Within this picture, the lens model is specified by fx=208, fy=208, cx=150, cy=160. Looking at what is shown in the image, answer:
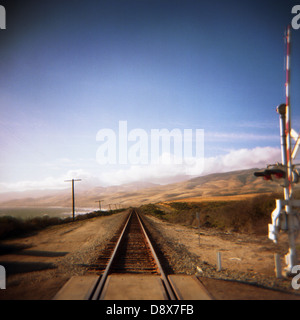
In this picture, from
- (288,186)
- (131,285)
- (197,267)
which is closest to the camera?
(131,285)

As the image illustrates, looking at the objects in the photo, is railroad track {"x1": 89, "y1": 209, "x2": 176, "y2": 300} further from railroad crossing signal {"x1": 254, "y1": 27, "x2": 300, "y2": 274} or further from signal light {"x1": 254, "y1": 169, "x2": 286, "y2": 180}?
signal light {"x1": 254, "y1": 169, "x2": 286, "y2": 180}

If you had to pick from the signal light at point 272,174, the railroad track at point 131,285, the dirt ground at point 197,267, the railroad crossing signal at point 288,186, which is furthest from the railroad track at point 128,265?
the signal light at point 272,174

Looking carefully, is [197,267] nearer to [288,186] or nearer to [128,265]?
[128,265]

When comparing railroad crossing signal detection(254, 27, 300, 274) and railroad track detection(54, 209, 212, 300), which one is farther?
railroad crossing signal detection(254, 27, 300, 274)

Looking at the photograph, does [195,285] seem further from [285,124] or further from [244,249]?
[244,249]

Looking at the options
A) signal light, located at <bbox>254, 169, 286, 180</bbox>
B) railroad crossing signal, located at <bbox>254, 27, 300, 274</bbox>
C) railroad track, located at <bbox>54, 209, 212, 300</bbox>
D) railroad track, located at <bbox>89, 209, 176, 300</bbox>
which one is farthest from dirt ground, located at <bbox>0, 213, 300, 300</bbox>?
signal light, located at <bbox>254, 169, 286, 180</bbox>

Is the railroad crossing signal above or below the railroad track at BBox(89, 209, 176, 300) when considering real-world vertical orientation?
above

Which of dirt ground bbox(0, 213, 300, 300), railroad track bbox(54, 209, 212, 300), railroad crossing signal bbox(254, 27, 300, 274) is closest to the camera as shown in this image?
railroad track bbox(54, 209, 212, 300)

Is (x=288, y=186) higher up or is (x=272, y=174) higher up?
(x=272, y=174)

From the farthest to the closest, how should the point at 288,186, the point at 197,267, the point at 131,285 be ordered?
the point at 197,267 → the point at 288,186 → the point at 131,285

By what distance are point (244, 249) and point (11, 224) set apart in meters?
19.9

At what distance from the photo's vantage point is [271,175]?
730 cm

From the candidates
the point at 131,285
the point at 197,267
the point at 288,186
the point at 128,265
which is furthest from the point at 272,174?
the point at 128,265
